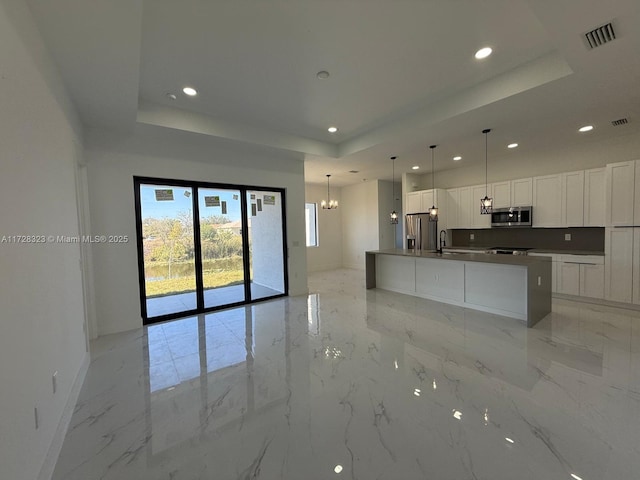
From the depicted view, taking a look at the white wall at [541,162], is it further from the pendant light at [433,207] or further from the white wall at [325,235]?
the white wall at [325,235]

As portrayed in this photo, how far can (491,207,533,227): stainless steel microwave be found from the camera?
5516mm

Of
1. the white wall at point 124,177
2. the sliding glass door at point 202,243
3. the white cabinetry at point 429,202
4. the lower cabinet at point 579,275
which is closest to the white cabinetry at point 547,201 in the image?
the lower cabinet at point 579,275

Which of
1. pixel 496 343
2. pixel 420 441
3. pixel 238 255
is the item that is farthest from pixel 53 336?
pixel 496 343

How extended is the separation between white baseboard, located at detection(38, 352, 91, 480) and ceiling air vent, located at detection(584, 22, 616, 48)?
4868 mm

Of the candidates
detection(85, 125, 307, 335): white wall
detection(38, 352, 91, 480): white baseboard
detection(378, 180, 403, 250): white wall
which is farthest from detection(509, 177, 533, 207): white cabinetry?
detection(38, 352, 91, 480): white baseboard

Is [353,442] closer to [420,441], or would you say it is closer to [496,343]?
[420,441]

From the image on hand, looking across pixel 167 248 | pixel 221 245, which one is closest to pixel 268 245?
pixel 221 245

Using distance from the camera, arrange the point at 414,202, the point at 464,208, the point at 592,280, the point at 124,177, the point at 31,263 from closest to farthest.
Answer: the point at 31,263
the point at 124,177
the point at 592,280
the point at 464,208
the point at 414,202

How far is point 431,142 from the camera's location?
4.75m

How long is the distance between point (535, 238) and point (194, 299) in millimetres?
7031

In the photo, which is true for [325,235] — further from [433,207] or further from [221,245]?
[221,245]

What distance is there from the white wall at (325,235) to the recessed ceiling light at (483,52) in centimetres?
617

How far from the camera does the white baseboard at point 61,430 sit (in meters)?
1.59

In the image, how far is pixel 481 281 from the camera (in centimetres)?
437
